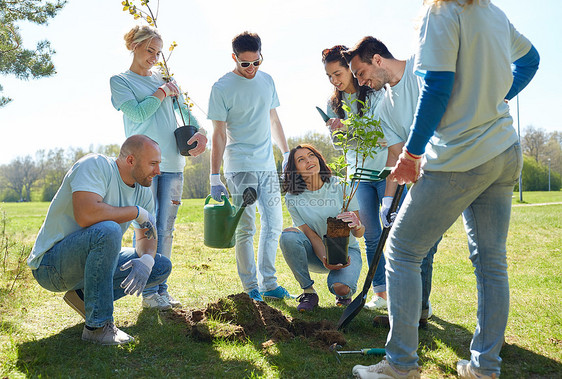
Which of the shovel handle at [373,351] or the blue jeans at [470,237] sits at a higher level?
the blue jeans at [470,237]

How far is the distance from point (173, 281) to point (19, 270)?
132cm

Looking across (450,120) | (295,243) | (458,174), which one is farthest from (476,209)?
(295,243)

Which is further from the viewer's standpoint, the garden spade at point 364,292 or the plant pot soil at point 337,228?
the plant pot soil at point 337,228

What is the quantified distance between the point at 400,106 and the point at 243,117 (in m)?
1.32

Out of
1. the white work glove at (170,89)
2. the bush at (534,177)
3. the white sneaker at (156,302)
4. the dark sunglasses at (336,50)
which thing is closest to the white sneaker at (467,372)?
the white sneaker at (156,302)

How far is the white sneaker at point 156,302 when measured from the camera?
3.26 meters

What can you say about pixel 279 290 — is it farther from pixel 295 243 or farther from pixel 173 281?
pixel 173 281

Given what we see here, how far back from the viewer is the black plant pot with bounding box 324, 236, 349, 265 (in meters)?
3.10

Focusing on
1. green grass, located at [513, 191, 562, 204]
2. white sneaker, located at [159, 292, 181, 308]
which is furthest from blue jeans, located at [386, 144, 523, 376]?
green grass, located at [513, 191, 562, 204]

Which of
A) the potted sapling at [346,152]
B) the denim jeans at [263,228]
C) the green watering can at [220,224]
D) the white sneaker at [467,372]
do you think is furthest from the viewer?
the denim jeans at [263,228]

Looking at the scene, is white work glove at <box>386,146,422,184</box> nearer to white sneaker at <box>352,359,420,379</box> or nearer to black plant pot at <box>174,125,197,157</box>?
white sneaker at <box>352,359,420,379</box>

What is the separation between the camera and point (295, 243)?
11.1ft

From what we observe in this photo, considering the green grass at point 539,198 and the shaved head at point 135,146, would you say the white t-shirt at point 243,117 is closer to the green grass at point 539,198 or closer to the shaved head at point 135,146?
the shaved head at point 135,146

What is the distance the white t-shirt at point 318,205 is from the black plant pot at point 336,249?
34 centimetres
